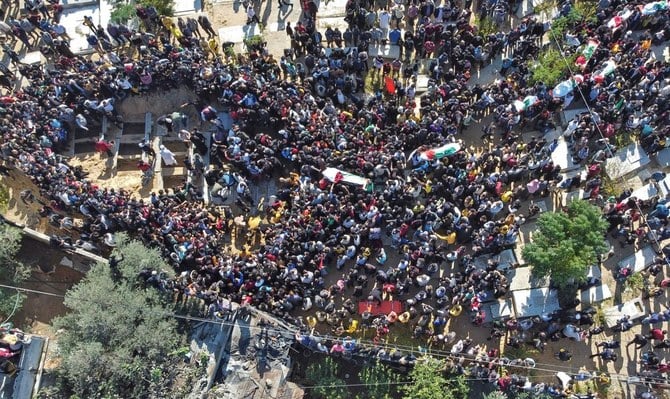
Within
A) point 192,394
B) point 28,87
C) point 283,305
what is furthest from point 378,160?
point 28,87

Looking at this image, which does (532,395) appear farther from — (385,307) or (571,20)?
(571,20)

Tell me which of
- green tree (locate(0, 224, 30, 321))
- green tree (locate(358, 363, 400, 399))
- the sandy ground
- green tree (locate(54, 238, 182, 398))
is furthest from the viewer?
the sandy ground

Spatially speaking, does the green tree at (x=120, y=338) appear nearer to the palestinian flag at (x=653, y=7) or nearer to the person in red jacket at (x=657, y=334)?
the person in red jacket at (x=657, y=334)

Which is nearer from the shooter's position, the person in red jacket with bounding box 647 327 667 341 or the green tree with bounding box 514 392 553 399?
the green tree with bounding box 514 392 553 399

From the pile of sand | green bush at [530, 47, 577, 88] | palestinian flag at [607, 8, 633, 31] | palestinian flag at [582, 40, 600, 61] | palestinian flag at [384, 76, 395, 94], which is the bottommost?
the pile of sand

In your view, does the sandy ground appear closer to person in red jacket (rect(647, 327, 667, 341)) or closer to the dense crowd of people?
the dense crowd of people

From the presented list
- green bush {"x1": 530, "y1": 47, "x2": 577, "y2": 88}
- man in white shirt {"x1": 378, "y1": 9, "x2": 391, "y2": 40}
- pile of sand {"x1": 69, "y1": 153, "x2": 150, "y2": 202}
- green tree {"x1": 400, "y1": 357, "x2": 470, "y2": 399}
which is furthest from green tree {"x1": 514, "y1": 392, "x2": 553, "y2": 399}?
pile of sand {"x1": 69, "y1": 153, "x2": 150, "y2": 202}
